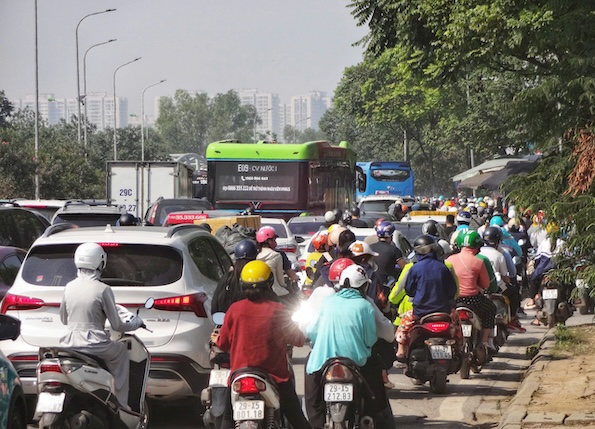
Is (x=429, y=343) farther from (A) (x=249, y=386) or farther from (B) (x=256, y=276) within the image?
(A) (x=249, y=386)

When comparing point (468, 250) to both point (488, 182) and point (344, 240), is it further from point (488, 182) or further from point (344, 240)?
point (488, 182)

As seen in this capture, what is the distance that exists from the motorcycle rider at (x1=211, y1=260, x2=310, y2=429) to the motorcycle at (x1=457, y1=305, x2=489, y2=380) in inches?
212

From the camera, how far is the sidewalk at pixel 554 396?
9.67m

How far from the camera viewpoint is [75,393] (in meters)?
7.61

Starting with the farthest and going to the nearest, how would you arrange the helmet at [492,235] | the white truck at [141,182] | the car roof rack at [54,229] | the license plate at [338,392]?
the white truck at [141,182] → the helmet at [492,235] → the car roof rack at [54,229] → the license plate at [338,392]

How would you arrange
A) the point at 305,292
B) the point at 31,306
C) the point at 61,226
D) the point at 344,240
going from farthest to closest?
the point at 305,292 → the point at 344,240 → the point at 61,226 → the point at 31,306

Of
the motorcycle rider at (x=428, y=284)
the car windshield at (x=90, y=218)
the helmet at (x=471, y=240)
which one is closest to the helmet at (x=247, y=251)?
the motorcycle rider at (x=428, y=284)

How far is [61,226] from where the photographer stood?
429 inches

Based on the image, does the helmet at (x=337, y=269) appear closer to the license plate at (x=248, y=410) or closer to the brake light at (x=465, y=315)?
the license plate at (x=248, y=410)

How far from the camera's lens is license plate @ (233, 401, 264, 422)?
23.9ft

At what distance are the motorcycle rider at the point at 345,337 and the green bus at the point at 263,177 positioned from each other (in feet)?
74.0

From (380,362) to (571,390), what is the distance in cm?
366

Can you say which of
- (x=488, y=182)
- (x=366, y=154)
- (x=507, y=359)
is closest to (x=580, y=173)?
(x=507, y=359)

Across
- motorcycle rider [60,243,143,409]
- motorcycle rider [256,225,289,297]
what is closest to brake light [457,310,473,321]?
motorcycle rider [256,225,289,297]
